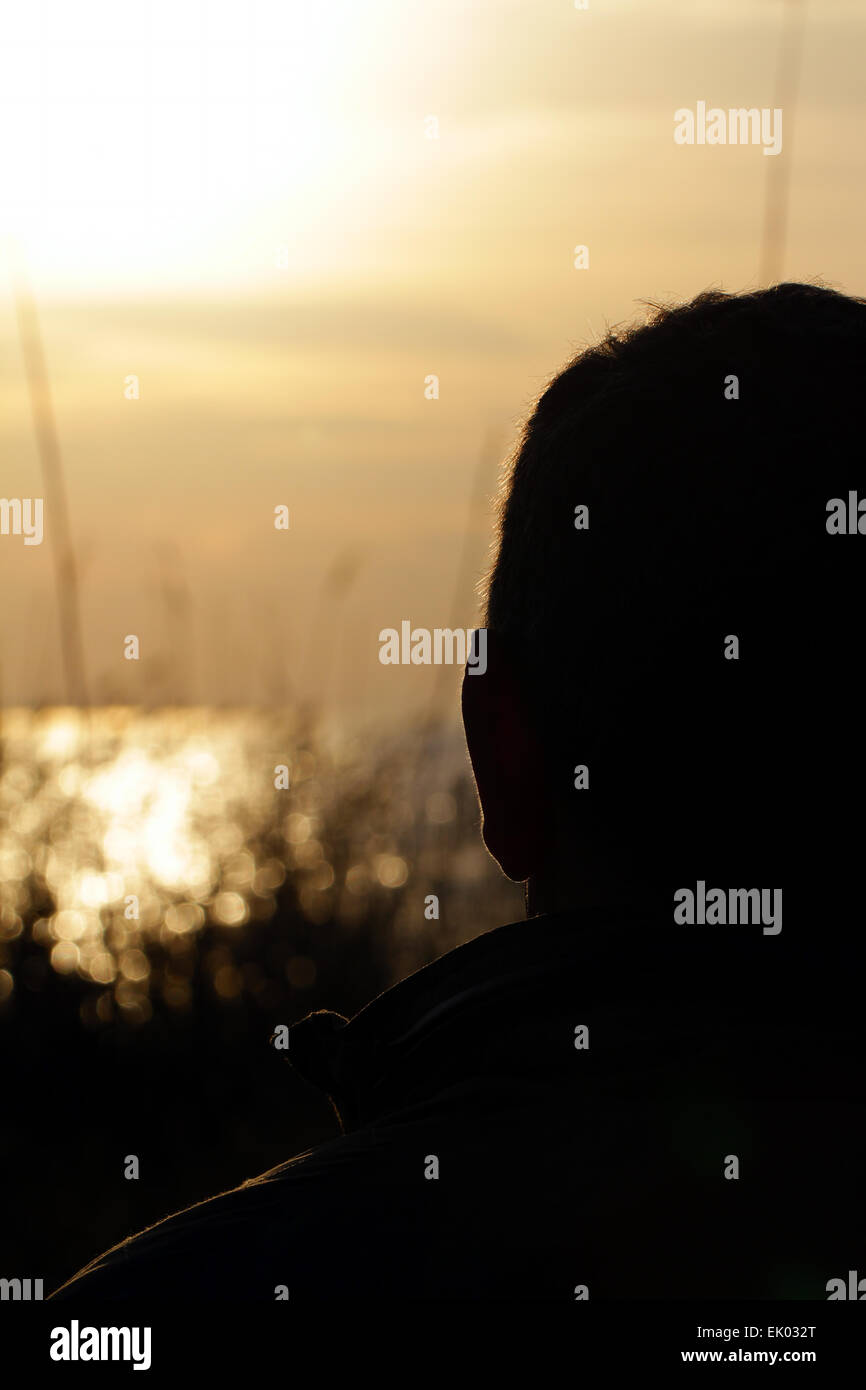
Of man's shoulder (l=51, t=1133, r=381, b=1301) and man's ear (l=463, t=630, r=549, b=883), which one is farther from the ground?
man's ear (l=463, t=630, r=549, b=883)

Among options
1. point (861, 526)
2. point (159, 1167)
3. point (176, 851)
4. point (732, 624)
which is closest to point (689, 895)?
point (732, 624)

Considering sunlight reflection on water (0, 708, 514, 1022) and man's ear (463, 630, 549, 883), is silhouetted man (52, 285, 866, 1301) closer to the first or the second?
Result: man's ear (463, 630, 549, 883)

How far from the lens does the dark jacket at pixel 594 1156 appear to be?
2.59 feet

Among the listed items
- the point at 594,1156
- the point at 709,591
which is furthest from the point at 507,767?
the point at 594,1156

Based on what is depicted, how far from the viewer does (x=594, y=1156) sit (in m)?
0.83

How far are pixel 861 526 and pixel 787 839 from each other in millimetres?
253

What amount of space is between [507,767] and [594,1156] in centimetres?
41

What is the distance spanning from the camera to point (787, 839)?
3.20 ft

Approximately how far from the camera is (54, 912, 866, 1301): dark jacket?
0.79m

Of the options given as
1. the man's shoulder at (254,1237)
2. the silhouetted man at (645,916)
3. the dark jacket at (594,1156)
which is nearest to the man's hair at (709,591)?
the silhouetted man at (645,916)

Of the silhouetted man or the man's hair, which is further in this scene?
the man's hair

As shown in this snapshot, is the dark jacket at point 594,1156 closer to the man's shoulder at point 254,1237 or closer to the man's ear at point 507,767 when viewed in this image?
the man's shoulder at point 254,1237

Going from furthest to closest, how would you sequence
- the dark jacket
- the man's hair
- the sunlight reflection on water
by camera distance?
the sunlight reflection on water → the man's hair → the dark jacket

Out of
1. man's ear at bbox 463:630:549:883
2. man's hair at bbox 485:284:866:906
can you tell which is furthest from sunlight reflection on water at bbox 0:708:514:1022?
man's hair at bbox 485:284:866:906
